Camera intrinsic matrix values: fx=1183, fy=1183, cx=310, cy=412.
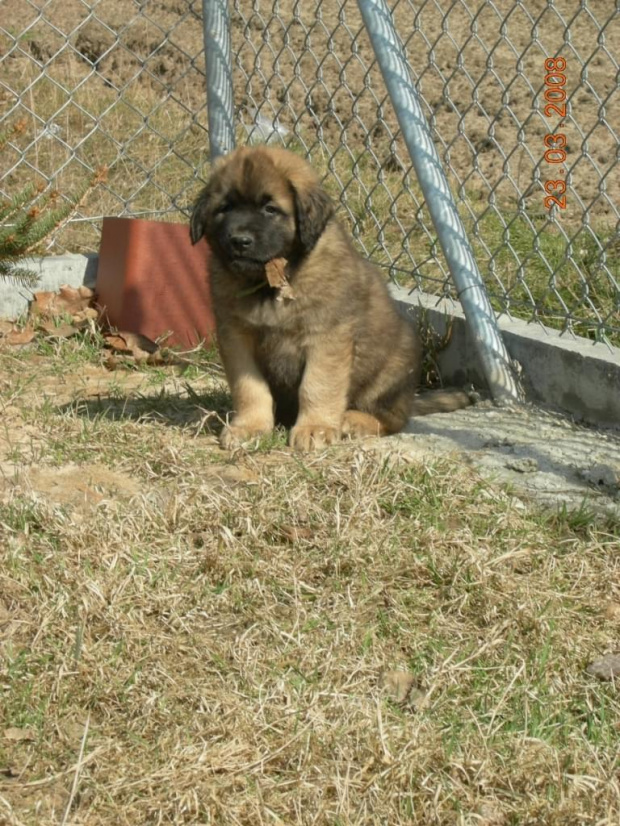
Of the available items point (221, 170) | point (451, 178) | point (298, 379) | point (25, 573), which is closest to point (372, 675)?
point (25, 573)

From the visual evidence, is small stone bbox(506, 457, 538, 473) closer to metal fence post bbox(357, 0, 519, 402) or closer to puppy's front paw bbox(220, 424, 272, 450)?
metal fence post bbox(357, 0, 519, 402)

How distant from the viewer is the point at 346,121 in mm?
7539

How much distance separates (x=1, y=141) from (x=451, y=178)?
3.66m

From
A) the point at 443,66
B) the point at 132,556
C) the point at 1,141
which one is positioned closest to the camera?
the point at 132,556

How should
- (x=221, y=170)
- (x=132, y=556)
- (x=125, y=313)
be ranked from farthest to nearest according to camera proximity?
1. (x=125, y=313)
2. (x=221, y=170)
3. (x=132, y=556)

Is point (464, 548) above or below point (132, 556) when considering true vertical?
above

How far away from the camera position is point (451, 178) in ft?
22.3

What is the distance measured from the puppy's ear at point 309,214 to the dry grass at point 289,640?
729mm

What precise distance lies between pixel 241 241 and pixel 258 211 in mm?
153

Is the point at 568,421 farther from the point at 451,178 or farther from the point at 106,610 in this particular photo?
the point at 451,178

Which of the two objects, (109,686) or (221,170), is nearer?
(109,686)

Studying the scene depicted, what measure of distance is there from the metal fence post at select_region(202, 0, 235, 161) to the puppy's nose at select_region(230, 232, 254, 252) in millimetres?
1906
